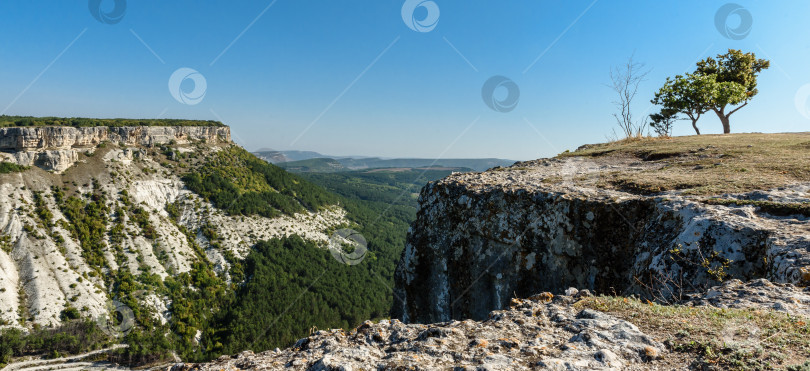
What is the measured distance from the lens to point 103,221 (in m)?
66.8

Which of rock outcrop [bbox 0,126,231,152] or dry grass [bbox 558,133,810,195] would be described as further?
rock outcrop [bbox 0,126,231,152]

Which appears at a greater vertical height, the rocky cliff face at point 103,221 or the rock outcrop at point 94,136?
the rock outcrop at point 94,136

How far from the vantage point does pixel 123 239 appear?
219ft

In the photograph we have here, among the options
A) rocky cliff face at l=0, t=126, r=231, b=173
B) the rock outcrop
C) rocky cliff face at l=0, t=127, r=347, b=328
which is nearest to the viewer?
rocky cliff face at l=0, t=127, r=347, b=328

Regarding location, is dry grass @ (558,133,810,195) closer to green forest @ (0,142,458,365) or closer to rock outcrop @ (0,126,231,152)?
green forest @ (0,142,458,365)

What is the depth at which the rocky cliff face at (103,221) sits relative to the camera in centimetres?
5409

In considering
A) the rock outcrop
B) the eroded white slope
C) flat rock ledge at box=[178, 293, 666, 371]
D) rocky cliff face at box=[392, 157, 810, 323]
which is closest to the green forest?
the eroded white slope

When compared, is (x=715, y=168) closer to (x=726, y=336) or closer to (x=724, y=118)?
(x=726, y=336)

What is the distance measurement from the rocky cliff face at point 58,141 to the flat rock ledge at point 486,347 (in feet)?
315

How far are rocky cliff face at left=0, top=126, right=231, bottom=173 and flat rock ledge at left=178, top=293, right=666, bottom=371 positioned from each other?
96.0m

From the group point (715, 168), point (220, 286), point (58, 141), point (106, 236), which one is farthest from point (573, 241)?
point (58, 141)

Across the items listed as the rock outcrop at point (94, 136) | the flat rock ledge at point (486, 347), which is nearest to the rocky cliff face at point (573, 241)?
the flat rock ledge at point (486, 347)

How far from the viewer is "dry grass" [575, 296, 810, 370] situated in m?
2.99

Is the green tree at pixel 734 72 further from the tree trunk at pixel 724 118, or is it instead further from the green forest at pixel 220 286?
the green forest at pixel 220 286
